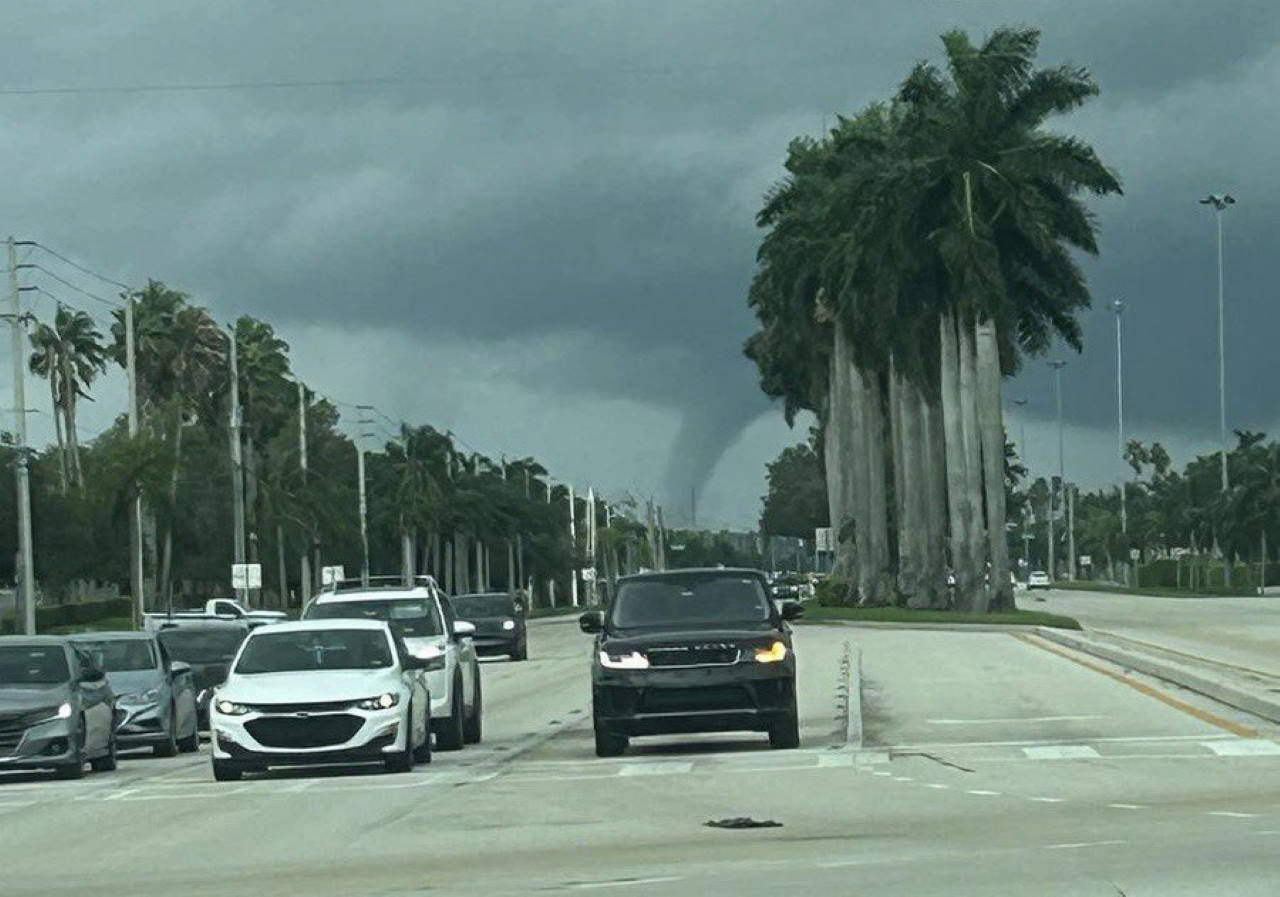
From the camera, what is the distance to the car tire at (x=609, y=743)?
25375 mm

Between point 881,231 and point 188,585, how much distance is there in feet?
212

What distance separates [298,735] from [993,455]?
5691 cm

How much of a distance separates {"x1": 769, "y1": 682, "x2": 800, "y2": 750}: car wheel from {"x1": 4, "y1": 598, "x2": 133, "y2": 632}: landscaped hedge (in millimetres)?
68532

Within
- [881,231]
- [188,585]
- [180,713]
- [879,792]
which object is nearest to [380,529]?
[188,585]

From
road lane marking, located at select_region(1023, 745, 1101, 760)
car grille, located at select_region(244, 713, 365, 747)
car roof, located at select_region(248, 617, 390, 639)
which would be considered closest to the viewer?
road lane marking, located at select_region(1023, 745, 1101, 760)

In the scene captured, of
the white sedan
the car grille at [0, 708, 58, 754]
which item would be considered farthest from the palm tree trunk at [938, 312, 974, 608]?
the white sedan

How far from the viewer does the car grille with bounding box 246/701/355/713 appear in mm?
23766

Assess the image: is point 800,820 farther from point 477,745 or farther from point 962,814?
point 477,745

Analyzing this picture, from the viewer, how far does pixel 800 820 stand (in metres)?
17.6

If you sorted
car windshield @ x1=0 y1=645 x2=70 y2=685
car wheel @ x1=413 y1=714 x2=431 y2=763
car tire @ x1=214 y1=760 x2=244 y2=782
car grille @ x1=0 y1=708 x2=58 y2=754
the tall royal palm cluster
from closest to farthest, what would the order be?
car tire @ x1=214 y1=760 x2=244 y2=782, car grille @ x1=0 y1=708 x2=58 y2=754, car wheel @ x1=413 y1=714 x2=431 y2=763, car windshield @ x1=0 y1=645 x2=70 y2=685, the tall royal palm cluster

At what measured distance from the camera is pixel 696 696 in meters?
24.8

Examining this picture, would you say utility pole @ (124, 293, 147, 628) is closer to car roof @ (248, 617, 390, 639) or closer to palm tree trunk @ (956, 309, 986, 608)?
palm tree trunk @ (956, 309, 986, 608)

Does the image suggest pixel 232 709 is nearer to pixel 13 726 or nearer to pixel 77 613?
pixel 13 726

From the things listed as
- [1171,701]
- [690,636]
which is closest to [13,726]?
[690,636]
